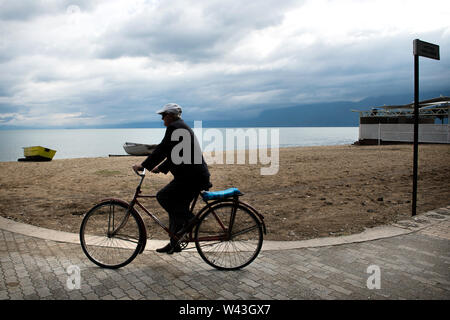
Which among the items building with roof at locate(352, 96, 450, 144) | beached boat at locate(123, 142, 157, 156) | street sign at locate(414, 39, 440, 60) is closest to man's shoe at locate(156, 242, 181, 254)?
street sign at locate(414, 39, 440, 60)

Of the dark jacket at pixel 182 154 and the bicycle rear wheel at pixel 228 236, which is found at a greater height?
the dark jacket at pixel 182 154

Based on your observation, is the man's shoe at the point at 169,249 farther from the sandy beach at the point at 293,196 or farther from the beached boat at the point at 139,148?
the beached boat at the point at 139,148

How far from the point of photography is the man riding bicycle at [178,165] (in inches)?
150

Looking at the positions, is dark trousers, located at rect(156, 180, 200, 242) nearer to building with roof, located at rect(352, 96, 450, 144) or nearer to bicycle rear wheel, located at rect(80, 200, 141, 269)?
bicycle rear wheel, located at rect(80, 200, 141, 269)

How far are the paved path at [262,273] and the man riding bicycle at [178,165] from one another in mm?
601

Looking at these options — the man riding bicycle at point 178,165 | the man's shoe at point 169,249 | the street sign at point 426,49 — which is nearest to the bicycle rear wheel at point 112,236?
the man's shoe at point 169,249

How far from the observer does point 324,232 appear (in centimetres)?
537

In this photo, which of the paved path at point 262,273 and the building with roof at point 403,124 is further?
the building with roof at point 403,124

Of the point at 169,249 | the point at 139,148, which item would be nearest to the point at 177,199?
the point at 169,249

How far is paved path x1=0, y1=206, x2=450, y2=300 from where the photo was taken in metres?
3.28
